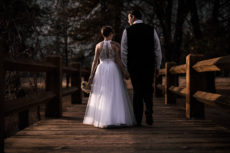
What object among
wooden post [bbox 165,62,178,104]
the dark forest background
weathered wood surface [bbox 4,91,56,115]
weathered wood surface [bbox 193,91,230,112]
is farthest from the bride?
the dark forest background

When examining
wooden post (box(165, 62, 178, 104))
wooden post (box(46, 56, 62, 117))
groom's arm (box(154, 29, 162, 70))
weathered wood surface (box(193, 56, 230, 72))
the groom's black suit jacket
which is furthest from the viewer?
wooden post (box(165, 62, 178, 104))

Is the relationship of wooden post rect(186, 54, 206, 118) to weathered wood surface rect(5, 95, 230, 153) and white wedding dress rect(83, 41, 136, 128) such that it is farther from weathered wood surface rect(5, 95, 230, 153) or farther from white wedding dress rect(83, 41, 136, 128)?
white wedding dress rect(83, 41, 136, 128)

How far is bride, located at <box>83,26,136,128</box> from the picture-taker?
4.12 meters

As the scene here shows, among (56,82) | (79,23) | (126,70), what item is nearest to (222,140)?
(126,70)

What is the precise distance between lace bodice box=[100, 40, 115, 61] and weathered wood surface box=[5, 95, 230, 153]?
4.61ft

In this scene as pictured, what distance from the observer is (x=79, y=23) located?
13.7 metres

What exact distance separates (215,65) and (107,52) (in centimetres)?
199

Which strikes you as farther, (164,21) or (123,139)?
(164,21)

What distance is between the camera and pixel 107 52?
14.4 feet

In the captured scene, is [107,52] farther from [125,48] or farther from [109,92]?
[109,92]

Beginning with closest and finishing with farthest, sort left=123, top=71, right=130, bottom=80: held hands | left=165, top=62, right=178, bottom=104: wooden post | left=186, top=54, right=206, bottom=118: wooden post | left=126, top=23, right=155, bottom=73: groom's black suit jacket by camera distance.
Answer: left=126, top=23, right=155, bottom=73: groom's black suit jacket
left=123, top=71, right=130, bottom=80: held hands
left=186, top=54, right=206, bottom=118: wooden post
left=165, top=62, right=178, bottom=104: wooden post

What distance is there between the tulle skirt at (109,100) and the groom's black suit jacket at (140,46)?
19.2 inches

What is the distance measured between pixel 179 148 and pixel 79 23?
12.0 m

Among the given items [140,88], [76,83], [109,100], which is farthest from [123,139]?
[76,83]
